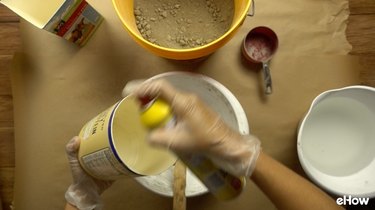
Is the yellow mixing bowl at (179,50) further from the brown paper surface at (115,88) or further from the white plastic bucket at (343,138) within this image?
the white plastic bucket at (343,138)

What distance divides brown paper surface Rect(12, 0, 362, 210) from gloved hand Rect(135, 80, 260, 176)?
249 mm

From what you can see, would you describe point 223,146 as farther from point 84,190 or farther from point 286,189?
point 84,190

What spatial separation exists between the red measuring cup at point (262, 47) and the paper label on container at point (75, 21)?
12.1 inches

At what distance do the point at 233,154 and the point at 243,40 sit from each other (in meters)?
0.32

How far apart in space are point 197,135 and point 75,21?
362 millimetres

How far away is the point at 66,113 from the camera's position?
0.79m

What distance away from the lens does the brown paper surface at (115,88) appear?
2.57ft

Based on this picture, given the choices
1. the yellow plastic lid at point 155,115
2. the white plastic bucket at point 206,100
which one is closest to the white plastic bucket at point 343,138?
the white plastic bucket at point 206,100

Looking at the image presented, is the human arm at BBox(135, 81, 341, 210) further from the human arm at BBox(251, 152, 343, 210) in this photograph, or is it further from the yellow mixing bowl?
the yellow mixing bowl

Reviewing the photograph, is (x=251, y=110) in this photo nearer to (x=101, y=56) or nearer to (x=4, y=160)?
(x=101, y=56)

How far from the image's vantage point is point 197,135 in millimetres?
500

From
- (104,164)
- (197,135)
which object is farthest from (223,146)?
(104,164)

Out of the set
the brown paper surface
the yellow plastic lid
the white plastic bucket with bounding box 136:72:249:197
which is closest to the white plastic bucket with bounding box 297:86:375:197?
the brown paper surface

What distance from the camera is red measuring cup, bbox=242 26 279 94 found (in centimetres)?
78
